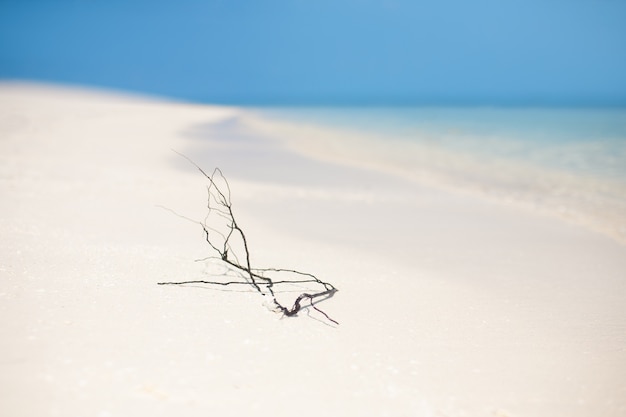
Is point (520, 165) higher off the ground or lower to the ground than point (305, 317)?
higher

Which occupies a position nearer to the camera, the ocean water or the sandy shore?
the sandy shore

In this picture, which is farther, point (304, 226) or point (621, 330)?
point (304, 226)

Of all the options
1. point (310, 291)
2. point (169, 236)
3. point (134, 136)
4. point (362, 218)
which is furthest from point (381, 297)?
point (134, 136)

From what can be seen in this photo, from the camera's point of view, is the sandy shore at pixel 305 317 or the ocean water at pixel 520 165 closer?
the sandy shore at pixel 305 317

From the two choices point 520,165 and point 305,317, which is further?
point 520,165

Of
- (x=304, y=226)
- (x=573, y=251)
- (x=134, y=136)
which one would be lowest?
(x=134, y=136)

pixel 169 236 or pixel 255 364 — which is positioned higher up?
pixel 255 364

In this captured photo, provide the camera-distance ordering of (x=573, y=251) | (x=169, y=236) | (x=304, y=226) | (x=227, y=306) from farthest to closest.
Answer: (x=304, y=226)
(x=573, y=251)
(x=169, y=236)
(x=227, y=306)

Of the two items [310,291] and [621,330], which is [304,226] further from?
[621,330]
